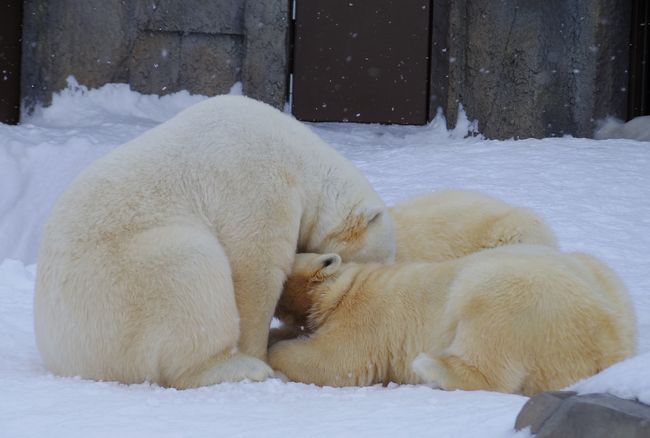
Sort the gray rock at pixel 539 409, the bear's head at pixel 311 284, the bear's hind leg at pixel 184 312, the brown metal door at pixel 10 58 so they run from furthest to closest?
the brown metal door at pixel 10 58 < the bear's head at pixel 311 284 < the bear's hind leg at pixel 184 312 < the gray rock at pixel 539 409

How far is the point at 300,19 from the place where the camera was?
996 cm

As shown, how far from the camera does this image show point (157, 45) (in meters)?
9.48

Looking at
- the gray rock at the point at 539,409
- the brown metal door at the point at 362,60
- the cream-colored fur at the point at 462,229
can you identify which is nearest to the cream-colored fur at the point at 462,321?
the cream-colored fur at the point at 462,229

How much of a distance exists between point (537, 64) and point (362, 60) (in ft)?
5.90

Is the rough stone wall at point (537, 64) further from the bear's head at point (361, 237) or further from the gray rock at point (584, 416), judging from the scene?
the gray rock at point (584, 416)

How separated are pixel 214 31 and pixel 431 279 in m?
6.60

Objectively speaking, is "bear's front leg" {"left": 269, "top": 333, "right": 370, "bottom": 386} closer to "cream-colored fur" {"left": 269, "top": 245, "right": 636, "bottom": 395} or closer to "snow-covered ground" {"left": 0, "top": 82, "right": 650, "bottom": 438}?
"cream-colored fur" {"left": 269, "top": 245, "right": 636, "bottom": 395}

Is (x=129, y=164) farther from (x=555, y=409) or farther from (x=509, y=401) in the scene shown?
(x=555, y=409)

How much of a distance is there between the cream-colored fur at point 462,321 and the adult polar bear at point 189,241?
7.6 inches

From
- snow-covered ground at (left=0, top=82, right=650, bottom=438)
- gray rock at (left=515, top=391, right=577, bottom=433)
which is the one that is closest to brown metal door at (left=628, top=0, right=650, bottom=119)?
snow-covered ground at (left=0, top=82, right=650, bottom=438)

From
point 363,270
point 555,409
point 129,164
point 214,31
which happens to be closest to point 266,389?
point 363,270

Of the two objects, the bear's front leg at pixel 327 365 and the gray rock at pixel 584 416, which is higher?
the gray rock at pixel 584 416

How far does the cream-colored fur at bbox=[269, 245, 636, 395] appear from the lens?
3.03 m

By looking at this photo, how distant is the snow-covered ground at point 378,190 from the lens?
2.44 metres
